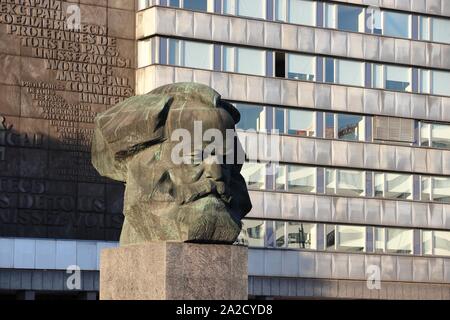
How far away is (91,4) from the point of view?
59.4 metres

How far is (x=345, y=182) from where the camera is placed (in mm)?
65250

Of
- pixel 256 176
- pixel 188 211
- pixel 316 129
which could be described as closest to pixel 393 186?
pixel 316 129

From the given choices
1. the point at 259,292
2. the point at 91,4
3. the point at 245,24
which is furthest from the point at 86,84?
the point at 259,292

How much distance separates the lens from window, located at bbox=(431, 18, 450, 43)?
2689 inches

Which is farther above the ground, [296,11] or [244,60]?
[296,11]

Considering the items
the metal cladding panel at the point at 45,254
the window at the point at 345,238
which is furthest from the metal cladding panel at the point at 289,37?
the metal cladding panel at the point at 45,254

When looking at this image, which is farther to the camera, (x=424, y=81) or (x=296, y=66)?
(x=424, y=81)

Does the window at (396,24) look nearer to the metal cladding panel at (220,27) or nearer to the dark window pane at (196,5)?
the metal cladding panel at (220,27)

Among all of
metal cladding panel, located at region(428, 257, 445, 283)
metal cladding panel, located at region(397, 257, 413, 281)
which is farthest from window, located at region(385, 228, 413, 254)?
metal cladding panel, located at region(428, 257, 445, 283)

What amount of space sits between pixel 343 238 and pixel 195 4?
12719 millimetres

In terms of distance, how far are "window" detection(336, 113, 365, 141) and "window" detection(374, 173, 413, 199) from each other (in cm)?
209

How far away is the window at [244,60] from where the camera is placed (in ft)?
203

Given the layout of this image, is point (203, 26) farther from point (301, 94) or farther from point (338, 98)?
point (338, 98)
